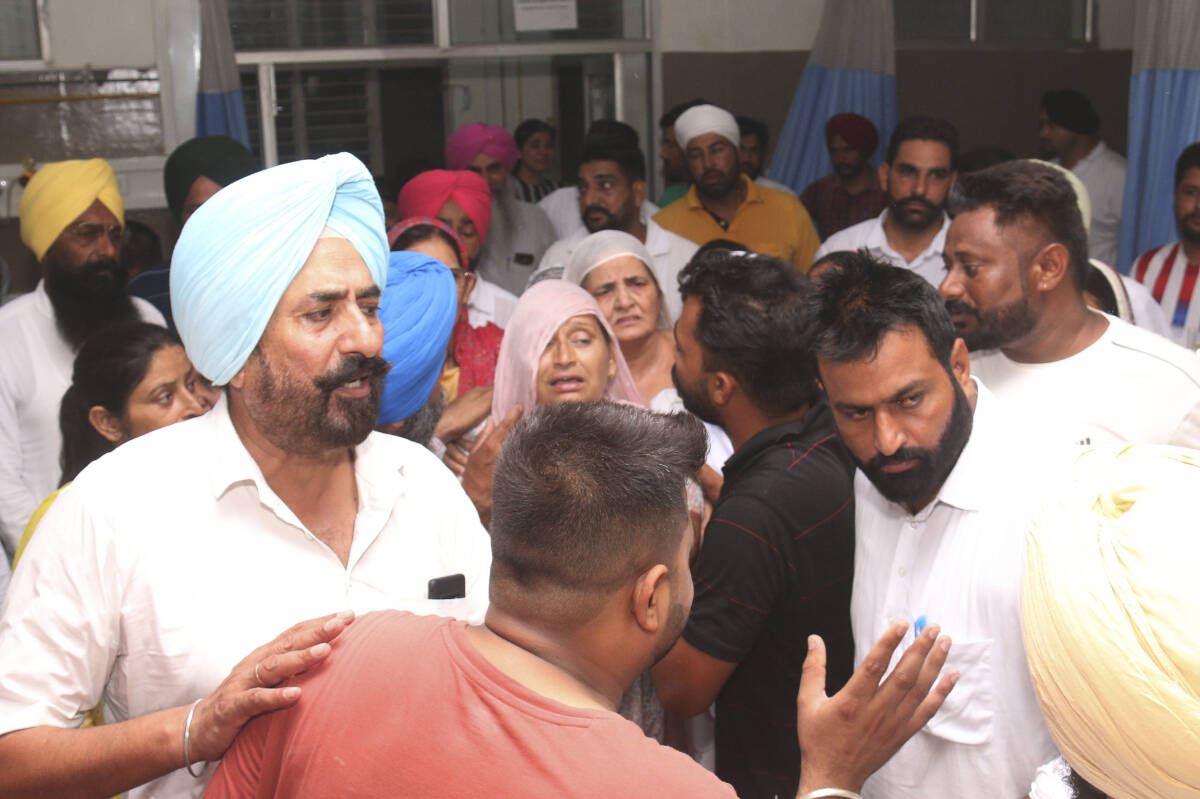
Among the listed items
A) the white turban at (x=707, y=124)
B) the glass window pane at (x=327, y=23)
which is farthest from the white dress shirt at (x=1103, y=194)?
the glass window pane at (x=327, y=23)

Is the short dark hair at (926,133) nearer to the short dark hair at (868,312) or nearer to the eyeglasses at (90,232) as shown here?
the short dark hair at (868,312)

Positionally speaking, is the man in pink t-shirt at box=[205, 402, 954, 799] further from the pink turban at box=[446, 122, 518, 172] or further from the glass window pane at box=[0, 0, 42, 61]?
the glass window pane at box=[0, 0, 42, 61]

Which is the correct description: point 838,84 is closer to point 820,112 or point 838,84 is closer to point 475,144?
point 820,112

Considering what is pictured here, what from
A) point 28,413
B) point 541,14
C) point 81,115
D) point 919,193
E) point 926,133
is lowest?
point 28,413

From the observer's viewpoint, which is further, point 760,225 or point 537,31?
point 537,31

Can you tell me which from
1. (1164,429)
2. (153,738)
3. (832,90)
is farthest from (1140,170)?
(153,738)

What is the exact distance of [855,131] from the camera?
18.8 feet

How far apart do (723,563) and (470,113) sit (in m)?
5.22

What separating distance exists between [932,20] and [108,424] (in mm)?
6278

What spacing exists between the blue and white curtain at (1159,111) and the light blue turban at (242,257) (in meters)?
3.62

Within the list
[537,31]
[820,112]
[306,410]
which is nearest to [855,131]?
[820,112]

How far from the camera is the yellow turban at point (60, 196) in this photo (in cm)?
356

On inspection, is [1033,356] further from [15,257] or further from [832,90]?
[15,257]

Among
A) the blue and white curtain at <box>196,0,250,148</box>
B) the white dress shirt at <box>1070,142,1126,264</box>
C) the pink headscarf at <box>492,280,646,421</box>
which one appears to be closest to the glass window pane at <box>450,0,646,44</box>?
the blue and white curtain at <box>196,0,250,148</box>
